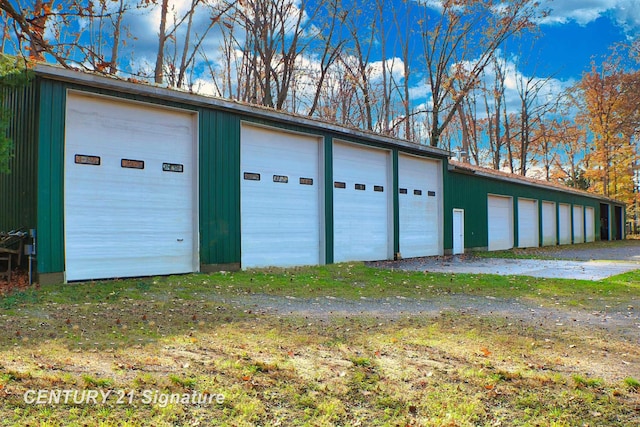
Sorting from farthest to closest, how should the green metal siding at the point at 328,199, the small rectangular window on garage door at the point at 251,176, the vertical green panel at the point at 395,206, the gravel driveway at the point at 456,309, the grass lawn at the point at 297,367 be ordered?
the vertical green panel at the point at 395,206 < the green metal siding at the point at 328,199 < the small rectangular window on garage door at the point at 251,176 < the gravel driveway at the point at 456,309 < the grass lawn at the point at 297,367

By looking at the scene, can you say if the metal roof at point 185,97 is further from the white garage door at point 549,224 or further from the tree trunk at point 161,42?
the white garage door at point 549,224

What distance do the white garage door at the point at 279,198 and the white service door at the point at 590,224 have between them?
1017 inches

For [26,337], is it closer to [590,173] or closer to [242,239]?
[242,239]

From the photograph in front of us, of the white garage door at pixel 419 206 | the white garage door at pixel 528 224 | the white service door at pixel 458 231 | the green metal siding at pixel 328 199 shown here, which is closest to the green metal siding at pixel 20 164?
the green metal siding at pixel 328 199

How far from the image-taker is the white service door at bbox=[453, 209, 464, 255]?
60.2ft

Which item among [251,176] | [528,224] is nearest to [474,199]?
[528,224]

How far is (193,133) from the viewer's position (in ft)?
33.4

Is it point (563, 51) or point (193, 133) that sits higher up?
point (563, 51)

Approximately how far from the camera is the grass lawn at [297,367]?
2.92 metres

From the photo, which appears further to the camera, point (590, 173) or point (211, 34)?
point (590, 173)

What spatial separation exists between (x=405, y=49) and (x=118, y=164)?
73.5 ft

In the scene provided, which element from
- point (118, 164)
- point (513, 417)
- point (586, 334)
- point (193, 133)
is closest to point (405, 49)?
point (193, 133)

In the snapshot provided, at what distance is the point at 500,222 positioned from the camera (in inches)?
854

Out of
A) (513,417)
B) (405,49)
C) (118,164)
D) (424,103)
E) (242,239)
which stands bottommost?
(513,417)
